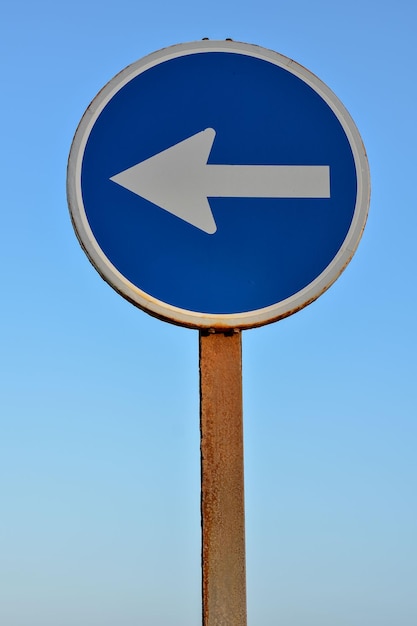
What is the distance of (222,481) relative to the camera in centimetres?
158

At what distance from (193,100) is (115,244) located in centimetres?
31

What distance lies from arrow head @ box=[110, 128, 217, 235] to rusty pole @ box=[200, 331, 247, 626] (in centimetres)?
22

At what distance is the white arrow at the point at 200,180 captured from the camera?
163cm

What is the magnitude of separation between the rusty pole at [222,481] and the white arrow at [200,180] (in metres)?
0.23

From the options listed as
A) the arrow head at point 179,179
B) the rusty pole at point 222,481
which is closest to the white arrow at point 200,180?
the arrow head at point 179,179

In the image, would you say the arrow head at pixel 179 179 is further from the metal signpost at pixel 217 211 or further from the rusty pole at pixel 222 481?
the rusty pole at pixel 222 481

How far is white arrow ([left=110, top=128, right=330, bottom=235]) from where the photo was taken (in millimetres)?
1631

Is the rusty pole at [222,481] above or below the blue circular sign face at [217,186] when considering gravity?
below

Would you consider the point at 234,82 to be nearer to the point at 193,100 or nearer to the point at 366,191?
the point at 193,100

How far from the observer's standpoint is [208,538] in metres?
1.56

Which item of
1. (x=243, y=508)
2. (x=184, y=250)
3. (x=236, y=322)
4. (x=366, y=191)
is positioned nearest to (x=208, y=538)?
(x=243, y=508)

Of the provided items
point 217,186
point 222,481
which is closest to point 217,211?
Result: point 217,186

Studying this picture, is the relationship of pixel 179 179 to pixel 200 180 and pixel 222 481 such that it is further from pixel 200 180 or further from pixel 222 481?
pixel 222 481

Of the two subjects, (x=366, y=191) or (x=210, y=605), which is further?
(x=366, y=191)
